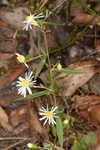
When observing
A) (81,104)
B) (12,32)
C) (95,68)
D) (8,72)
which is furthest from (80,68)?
(12,32)

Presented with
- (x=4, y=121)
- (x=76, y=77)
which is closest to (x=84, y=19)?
(x=76, y=77)

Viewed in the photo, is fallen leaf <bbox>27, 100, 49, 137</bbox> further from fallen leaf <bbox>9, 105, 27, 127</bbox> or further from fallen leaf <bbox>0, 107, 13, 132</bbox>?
fallen leaf <bbox>0, 107, 13, 132</bbox>

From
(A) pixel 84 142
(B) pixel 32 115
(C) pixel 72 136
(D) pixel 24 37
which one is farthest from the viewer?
(D) pixel 24 37

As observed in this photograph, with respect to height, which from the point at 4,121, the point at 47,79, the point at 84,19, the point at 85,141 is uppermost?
the point at 84,19

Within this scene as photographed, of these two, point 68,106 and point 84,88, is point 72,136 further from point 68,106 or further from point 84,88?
point 84,88

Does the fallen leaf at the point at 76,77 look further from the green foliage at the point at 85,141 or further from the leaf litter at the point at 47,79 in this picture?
the green foliage at the point at 85,141

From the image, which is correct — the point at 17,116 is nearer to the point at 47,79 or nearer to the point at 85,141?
the point at 47,79

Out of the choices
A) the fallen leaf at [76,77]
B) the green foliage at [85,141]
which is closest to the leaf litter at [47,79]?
the fallen leaf at [76,77]
